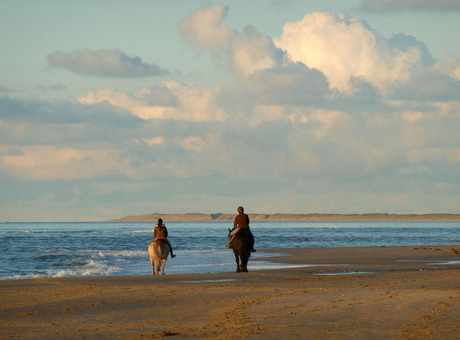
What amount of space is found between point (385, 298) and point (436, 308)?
192 cm

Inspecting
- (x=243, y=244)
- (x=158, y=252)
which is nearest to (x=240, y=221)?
(x=243, y=244)

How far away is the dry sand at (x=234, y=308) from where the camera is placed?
11414mm

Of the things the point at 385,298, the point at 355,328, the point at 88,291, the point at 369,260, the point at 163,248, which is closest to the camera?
the point at 355,328

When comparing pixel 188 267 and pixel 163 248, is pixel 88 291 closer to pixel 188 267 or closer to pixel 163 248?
pixel 163 248

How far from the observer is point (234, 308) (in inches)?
571

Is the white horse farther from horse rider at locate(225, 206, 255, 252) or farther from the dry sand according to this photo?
the dry sand

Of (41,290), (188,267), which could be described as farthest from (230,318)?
(188,267)

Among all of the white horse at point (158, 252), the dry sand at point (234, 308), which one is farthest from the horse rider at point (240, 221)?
the dry sand at point (234, 308)

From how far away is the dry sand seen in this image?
1141cm

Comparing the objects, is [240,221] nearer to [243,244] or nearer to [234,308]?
[243,244]

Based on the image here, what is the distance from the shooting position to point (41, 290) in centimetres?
1858

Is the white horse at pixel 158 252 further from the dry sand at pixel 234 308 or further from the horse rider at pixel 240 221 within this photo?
the dry sand at pixel 234 308

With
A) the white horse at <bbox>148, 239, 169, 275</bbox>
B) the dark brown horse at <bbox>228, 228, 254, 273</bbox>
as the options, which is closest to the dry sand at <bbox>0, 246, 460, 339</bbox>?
the dark brown horse at <bbox>228, 228, 254, 273</bbox>

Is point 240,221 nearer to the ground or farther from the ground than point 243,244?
farther from the ground
